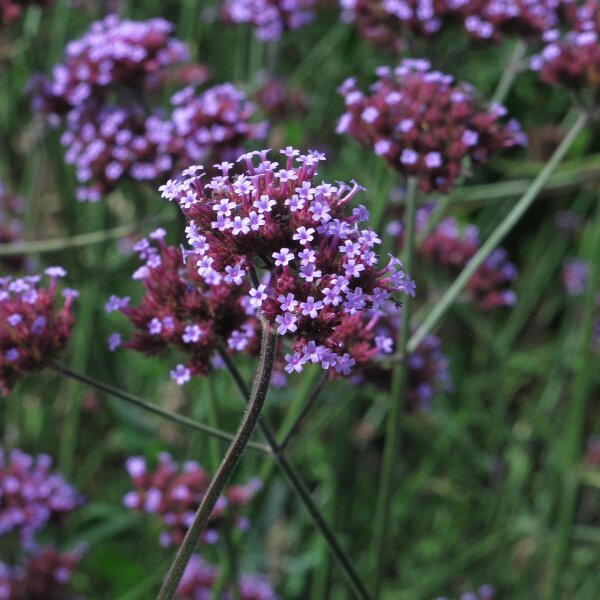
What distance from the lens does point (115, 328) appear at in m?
Result: 4.32

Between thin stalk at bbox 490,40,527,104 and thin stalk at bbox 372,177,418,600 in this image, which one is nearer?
thin stalk at bbox 372,177,418,600

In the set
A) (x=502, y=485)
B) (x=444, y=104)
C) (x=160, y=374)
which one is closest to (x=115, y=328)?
(x=160, y=374)

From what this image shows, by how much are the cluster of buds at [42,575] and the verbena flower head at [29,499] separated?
91 mm

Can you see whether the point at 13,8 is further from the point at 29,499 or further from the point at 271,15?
the point at 29,499

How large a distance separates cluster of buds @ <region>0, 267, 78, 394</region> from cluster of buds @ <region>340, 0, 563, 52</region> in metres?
1.54

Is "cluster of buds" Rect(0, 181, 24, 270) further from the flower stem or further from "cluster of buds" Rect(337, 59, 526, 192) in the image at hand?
the flower stem

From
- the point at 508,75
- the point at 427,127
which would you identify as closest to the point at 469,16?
the point at 508,75

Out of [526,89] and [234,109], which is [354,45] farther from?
[234,109]

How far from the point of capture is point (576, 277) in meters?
4.54

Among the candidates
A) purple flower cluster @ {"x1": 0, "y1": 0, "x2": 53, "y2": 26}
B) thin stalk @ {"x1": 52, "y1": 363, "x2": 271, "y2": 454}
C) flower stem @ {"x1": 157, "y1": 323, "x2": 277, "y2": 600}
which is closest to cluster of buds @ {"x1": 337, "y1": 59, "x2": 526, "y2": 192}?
thin stalk @ {"x1": 52, "y1": 363, "x2": 271, "y2": 454}

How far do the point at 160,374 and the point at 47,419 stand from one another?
21.2 inches

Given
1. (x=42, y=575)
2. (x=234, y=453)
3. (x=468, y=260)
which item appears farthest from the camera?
(x=468, y=260)

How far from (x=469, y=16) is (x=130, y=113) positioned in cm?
122

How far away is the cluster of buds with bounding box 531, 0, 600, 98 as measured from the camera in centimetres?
277
